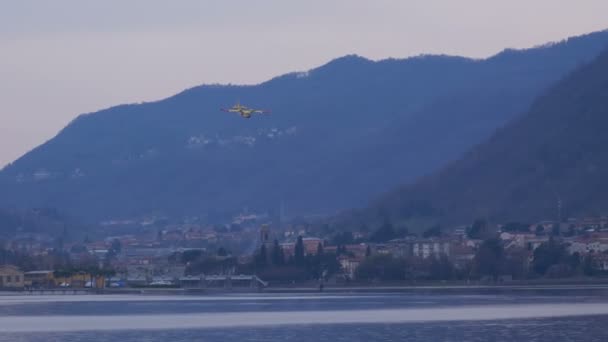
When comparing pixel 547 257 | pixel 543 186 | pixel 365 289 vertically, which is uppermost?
pixel 543 186

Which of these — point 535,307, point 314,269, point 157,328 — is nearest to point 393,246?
point 314,269

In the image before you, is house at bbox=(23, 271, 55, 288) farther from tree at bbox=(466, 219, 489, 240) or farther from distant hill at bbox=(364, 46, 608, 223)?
distant hill at bbox=(364, 46, 608, 223)

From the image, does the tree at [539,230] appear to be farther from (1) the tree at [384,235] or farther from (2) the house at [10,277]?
(2) the house at [10,277]

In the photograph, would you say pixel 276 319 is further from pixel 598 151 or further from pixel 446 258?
pixel 598 151

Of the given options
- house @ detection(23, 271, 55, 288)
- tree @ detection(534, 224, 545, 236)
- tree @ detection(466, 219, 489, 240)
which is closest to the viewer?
house @ detection(23, 271, 55, 288)

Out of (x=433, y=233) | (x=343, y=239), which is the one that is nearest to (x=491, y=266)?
(x=433, y=233)

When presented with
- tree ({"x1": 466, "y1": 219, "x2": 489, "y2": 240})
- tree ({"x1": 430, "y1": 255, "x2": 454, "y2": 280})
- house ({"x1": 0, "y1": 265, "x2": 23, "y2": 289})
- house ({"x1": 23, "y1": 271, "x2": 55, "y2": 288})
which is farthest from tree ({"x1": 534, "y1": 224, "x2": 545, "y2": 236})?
house ({"x1": 0, "y1": 265, "x2": 23, "y2": 289})

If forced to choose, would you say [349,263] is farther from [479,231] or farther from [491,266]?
[479,231]
